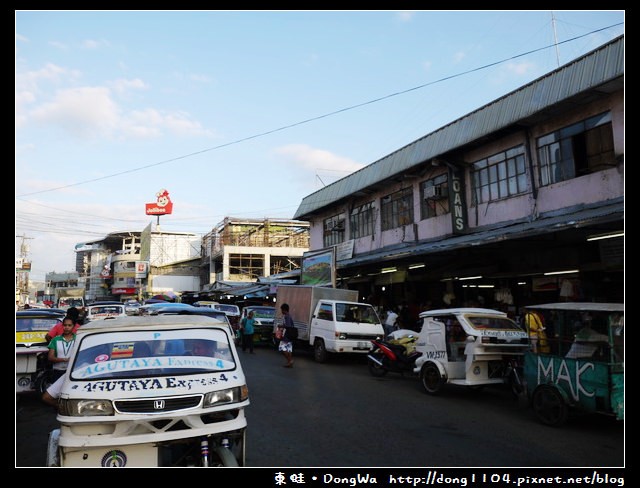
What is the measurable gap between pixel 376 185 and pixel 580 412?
630 inches

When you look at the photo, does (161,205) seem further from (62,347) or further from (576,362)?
(576,362)

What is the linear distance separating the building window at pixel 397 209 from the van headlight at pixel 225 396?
652 inches

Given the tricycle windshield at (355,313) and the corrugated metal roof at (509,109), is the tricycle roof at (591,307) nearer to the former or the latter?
the corrugated metal roof at (509,109)

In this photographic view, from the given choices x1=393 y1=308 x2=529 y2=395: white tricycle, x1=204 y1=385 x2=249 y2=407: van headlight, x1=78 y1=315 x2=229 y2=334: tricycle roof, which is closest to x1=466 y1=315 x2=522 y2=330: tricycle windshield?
x1=393 y1=308 x2=529 y2=395: white tricycle

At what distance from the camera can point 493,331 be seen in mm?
9656

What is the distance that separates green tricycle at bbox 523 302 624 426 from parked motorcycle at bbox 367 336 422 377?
3983 millimetres

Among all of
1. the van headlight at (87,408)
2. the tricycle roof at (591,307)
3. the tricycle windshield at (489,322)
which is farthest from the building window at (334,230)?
the van headlight at (87,408)

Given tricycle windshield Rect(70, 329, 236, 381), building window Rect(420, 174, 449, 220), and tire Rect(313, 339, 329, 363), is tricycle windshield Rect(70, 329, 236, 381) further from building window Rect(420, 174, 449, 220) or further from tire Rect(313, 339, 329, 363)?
building window Rect(420, 174, 449, 220)

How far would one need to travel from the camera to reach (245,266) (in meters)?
46.8

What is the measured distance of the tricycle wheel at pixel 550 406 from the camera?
716cm

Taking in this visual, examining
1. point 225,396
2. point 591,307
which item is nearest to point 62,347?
point 225,396

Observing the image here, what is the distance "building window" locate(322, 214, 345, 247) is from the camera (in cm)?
2631

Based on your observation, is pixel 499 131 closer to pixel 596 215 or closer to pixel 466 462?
pixel 596 215
